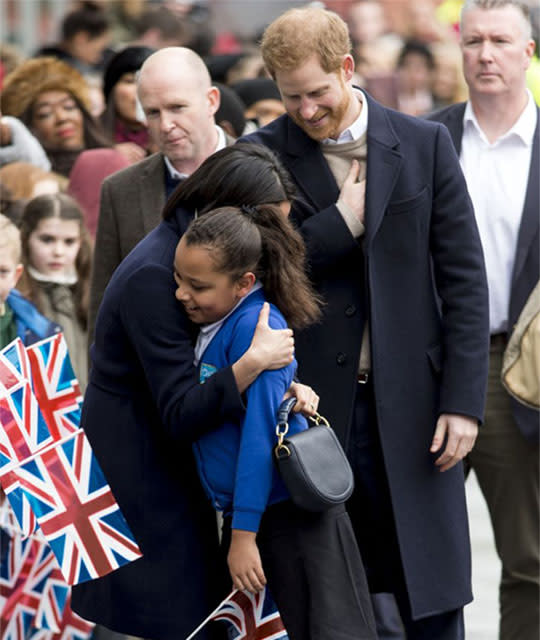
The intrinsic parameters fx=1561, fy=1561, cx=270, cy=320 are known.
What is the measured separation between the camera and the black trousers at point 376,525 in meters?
4.40

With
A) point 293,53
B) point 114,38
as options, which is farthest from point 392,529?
point 114,38

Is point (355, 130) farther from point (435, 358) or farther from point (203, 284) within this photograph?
point (203, 284)

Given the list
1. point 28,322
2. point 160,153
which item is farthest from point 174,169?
point 28,322

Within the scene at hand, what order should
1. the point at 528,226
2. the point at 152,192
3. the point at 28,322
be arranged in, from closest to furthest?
the point at 528,226 < the point at 152,192 < the point at 28,322

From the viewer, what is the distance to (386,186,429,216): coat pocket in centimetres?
432

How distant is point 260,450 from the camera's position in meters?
3.66

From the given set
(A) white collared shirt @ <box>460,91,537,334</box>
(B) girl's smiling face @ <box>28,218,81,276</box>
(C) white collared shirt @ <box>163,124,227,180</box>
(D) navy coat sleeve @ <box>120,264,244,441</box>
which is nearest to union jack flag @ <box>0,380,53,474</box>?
(D) navy coat sleeve @ <box>120,264,244,441</box>

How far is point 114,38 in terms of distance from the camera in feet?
47.1

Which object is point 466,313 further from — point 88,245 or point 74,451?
point 88,245

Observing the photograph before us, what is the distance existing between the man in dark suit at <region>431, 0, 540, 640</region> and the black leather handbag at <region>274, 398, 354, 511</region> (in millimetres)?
1584

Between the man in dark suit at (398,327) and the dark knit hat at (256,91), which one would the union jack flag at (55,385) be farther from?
the dark knit hat at (256,91)

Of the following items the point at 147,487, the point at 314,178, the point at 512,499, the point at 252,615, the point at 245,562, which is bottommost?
the point at 512,499

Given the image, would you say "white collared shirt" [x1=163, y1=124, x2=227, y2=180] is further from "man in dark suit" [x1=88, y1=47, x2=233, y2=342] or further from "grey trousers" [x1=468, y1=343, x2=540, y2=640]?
"grey trousers" [x1=468, y1=343, x2=540, y2=640]

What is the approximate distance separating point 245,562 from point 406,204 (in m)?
1.18
